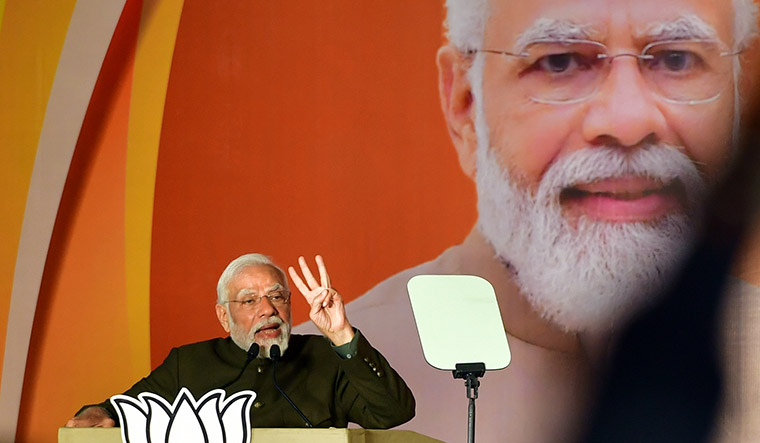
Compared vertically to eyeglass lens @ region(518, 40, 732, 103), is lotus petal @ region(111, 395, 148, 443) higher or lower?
lower

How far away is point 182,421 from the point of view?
91.4 inches

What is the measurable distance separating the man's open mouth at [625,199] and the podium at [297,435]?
1.95 meters

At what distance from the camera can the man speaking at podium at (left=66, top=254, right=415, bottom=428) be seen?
123 inches

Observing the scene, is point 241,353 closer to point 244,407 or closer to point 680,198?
point 244,407

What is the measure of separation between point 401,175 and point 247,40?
0.98m

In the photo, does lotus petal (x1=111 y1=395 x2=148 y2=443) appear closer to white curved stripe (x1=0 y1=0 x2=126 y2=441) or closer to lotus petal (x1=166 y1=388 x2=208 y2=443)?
lotus petal (x1=166 y1=388 x2=208 y2=443)

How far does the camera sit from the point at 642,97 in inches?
165

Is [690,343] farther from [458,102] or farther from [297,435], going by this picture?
[297,435]

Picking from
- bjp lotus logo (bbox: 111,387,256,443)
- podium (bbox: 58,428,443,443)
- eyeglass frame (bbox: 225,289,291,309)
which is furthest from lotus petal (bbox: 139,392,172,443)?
eyeglass frame (bbox: 225,289,291,309)

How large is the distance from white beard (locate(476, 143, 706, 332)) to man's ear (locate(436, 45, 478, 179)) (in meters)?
0.05

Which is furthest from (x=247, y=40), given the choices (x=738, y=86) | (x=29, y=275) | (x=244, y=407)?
(x=244, y=407)

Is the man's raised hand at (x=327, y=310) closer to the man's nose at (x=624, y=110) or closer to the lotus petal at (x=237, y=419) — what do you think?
the lotus petal at (x=237, y=419)

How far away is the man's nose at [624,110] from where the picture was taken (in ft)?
13.7

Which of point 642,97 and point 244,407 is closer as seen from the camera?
point 244,407
